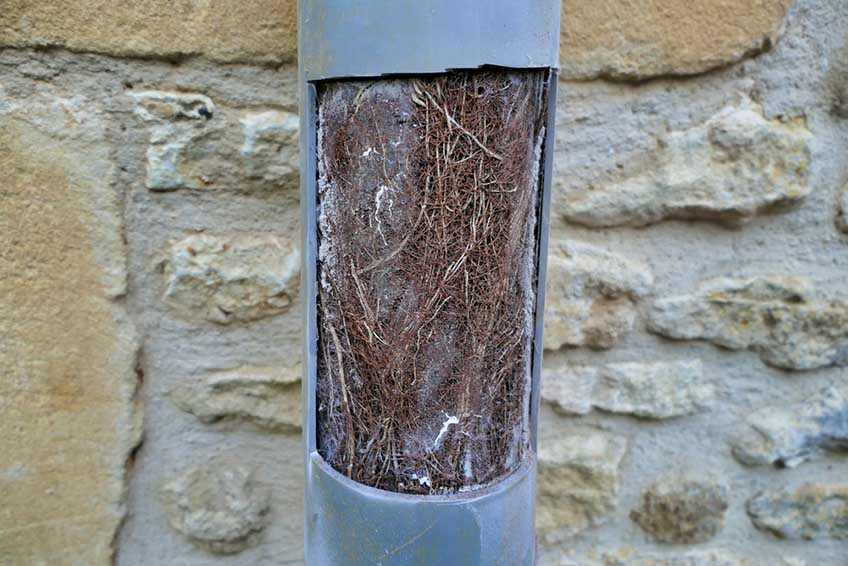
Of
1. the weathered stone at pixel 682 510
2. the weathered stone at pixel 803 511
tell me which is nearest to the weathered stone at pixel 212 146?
the weathered stone at pixel 682 510

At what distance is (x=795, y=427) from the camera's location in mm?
721

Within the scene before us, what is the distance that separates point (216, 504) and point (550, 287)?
0.45 metres

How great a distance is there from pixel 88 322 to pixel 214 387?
0.47 ft

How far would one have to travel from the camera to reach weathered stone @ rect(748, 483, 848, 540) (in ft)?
2.44

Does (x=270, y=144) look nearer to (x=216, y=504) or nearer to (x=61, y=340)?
(x=61, y=340)

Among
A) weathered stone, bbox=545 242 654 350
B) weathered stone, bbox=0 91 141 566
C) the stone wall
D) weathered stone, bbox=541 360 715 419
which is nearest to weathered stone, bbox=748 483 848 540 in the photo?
the stone wall

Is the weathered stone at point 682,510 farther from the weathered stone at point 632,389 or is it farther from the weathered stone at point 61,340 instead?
the weathered stone at point 61,340

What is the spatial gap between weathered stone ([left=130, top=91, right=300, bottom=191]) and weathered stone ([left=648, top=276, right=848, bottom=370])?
44cm

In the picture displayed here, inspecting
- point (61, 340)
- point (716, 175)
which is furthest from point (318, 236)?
point (716, 175)

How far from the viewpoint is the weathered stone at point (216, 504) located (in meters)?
0.69

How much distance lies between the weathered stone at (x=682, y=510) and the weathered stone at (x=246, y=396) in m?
0.44

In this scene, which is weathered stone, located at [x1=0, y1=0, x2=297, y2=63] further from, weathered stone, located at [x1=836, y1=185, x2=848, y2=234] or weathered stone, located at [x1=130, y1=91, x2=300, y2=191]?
weathered stone, located at [x1=836, y1=185, x2=848, y2=234]

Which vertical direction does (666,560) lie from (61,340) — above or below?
below

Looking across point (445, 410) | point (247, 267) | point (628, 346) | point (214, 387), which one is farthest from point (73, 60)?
point (628, 346)
